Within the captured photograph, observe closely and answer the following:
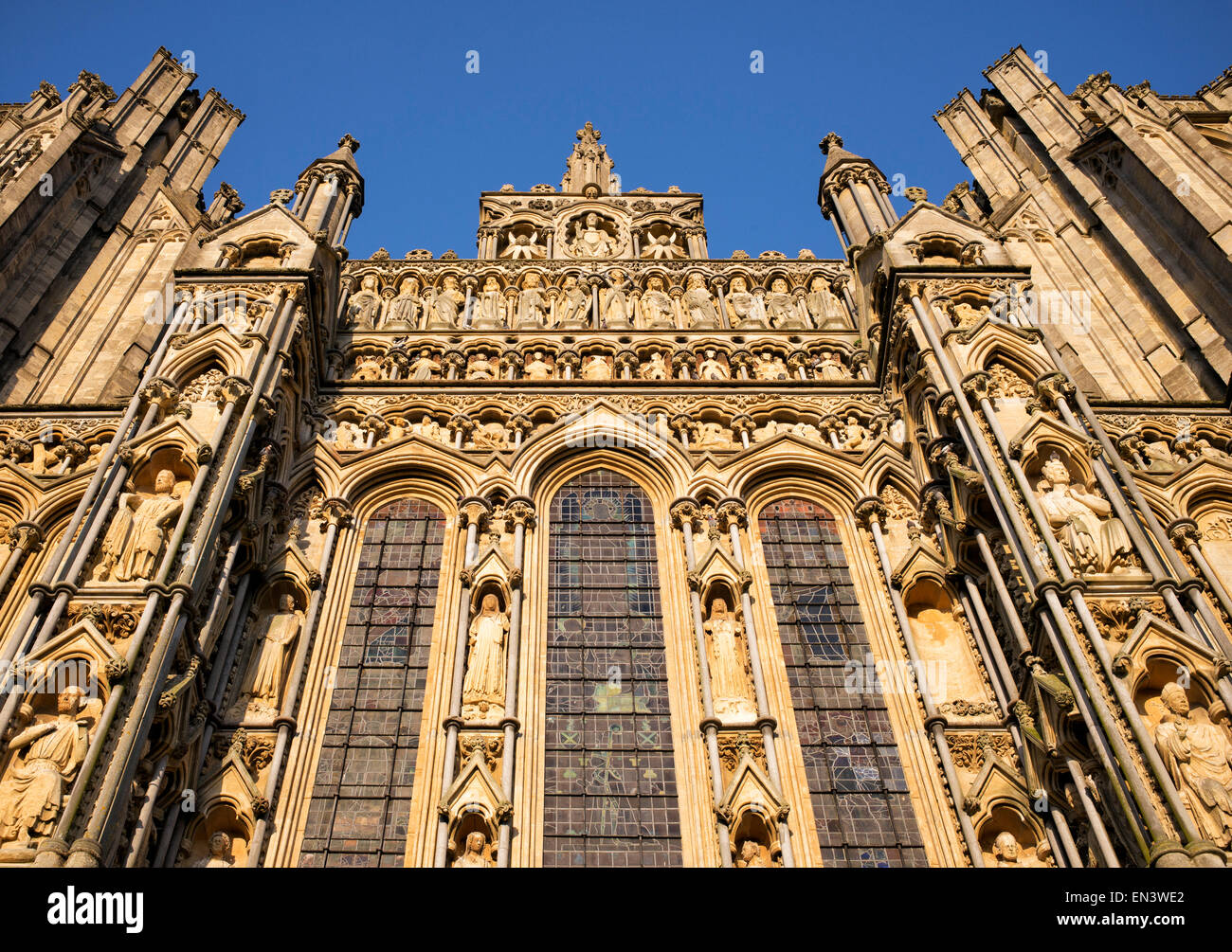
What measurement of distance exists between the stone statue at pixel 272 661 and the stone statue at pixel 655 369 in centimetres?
671

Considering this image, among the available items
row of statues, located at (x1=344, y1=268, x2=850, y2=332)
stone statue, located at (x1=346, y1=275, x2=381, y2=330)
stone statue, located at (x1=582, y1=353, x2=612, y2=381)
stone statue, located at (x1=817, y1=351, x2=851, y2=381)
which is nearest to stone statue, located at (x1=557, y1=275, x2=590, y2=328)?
row of statues, located at (x1=344, y1=268, x2=850, y2=332)

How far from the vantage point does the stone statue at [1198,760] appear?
9.95m

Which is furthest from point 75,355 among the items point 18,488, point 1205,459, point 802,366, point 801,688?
point 1205,459

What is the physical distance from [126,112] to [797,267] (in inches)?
600

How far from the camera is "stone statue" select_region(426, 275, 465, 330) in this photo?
66.6 feet

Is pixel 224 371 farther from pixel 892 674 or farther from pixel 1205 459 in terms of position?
pixel 1205 459

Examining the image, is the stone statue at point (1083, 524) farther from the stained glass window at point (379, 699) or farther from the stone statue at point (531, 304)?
the stone statue at point (531, 304)

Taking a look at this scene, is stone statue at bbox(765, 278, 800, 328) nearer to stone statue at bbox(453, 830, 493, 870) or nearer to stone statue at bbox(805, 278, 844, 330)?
stone statue at bbox(805, 278, 844, 330)

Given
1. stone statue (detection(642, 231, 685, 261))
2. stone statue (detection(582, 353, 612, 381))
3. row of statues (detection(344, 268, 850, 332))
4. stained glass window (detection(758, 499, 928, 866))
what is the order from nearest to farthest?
stained glass window (detection(758, 499, 928, 866)), stone statue (detection(582, 353, 612, 381)), row of statues (detection(344, 268, 850, 332)), stone statue (detection(642, 231, 685, 261))

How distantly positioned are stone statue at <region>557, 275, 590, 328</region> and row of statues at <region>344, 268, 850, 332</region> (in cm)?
2

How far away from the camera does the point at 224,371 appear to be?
15.6 m

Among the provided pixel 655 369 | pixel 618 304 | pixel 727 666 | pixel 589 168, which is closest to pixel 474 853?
pixel 727 666

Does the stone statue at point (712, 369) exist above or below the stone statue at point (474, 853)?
above
